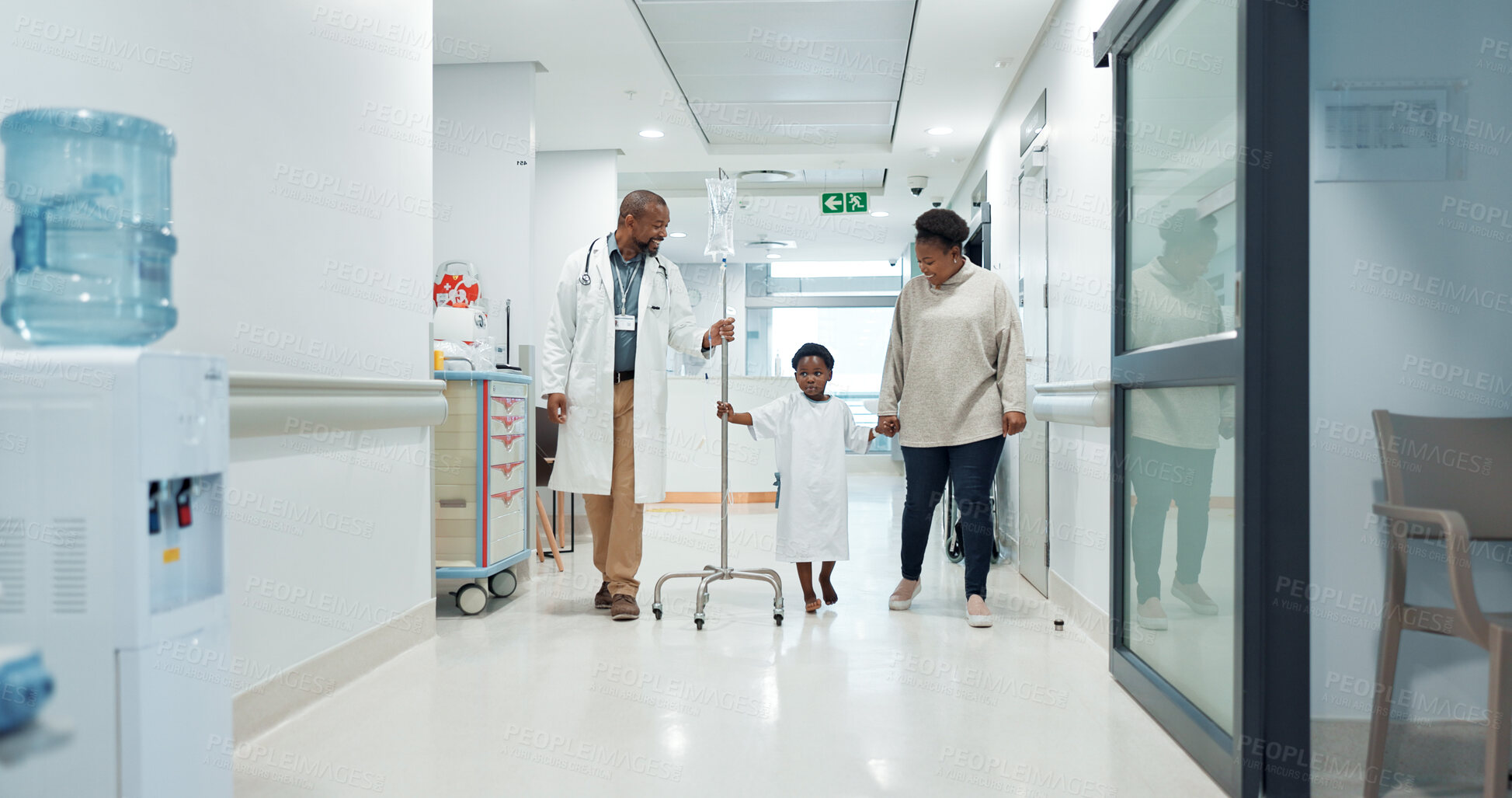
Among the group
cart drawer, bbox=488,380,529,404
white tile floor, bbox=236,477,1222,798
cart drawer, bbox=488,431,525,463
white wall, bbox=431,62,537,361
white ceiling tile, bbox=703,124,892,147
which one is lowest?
white tile floor, bbox=236,477,1222,798

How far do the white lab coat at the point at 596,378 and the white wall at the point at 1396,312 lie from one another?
219 cm

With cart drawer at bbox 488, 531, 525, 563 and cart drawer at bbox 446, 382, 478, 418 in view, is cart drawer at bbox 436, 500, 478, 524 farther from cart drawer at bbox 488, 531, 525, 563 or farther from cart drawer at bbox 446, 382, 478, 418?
cart drawer at bbox 446, 382, 478, 418

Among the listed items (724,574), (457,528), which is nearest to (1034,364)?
(724,574)

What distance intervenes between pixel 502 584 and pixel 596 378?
3.30 feet

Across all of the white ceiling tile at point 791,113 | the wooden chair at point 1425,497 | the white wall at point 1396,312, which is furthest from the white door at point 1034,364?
the wooden chair at point 1425,497

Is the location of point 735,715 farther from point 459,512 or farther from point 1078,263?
point 1078,263

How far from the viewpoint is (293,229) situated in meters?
2.41

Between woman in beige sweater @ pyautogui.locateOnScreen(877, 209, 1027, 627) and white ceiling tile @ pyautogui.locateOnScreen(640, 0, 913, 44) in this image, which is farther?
white ceiling tile @ pyautogui.locateOnScreen(640, 0, 913, 44)

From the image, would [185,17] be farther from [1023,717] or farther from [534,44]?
[534,44]

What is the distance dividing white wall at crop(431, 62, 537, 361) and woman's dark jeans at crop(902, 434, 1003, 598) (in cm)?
232

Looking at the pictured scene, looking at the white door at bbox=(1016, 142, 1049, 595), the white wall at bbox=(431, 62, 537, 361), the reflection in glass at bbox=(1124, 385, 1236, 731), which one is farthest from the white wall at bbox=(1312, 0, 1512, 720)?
the white wall at bbox=(431, 62, 537, 361)

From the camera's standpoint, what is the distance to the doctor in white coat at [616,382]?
3.55 m

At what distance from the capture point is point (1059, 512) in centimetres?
391

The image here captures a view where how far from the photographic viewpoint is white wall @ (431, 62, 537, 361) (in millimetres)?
4898
